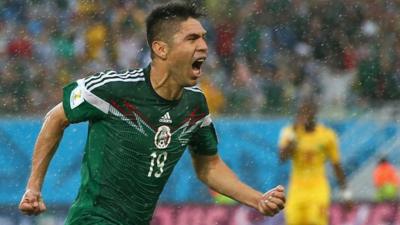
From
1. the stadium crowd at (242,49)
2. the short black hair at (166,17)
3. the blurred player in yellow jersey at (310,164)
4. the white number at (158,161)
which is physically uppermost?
the stadium crowd at (242,49)

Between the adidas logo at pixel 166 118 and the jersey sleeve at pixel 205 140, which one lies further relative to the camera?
the jersey sleeve at pixel 205 140

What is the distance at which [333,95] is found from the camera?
11773 millimetres

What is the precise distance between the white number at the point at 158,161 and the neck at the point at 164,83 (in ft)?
0.86

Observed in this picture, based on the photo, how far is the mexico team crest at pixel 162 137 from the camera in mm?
5090

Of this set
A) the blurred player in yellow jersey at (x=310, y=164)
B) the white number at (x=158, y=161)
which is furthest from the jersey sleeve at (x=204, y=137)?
the blurred player in yellow jersey at (x=310, y=164)

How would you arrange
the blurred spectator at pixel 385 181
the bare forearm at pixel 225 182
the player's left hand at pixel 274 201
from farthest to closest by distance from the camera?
the blurred spectator at pixel 385 181
the bare forearm at pixel 225 182
the player's left hand at pixel 274 201

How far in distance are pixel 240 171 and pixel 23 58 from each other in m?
2.74

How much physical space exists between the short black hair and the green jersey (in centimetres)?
19

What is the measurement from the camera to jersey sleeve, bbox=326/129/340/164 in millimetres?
11039

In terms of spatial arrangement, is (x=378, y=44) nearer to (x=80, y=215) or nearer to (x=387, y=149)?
(x=387, y=149)

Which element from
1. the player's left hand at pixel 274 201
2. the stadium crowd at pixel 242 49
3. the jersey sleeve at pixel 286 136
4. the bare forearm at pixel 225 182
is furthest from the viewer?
the stadium crowd at pixel 242 49

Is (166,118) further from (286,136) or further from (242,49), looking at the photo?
(242,49)

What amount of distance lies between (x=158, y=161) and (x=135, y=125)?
19cm

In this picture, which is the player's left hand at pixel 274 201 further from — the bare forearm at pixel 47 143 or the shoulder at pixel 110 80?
the bare forearm at pixel 47 143
